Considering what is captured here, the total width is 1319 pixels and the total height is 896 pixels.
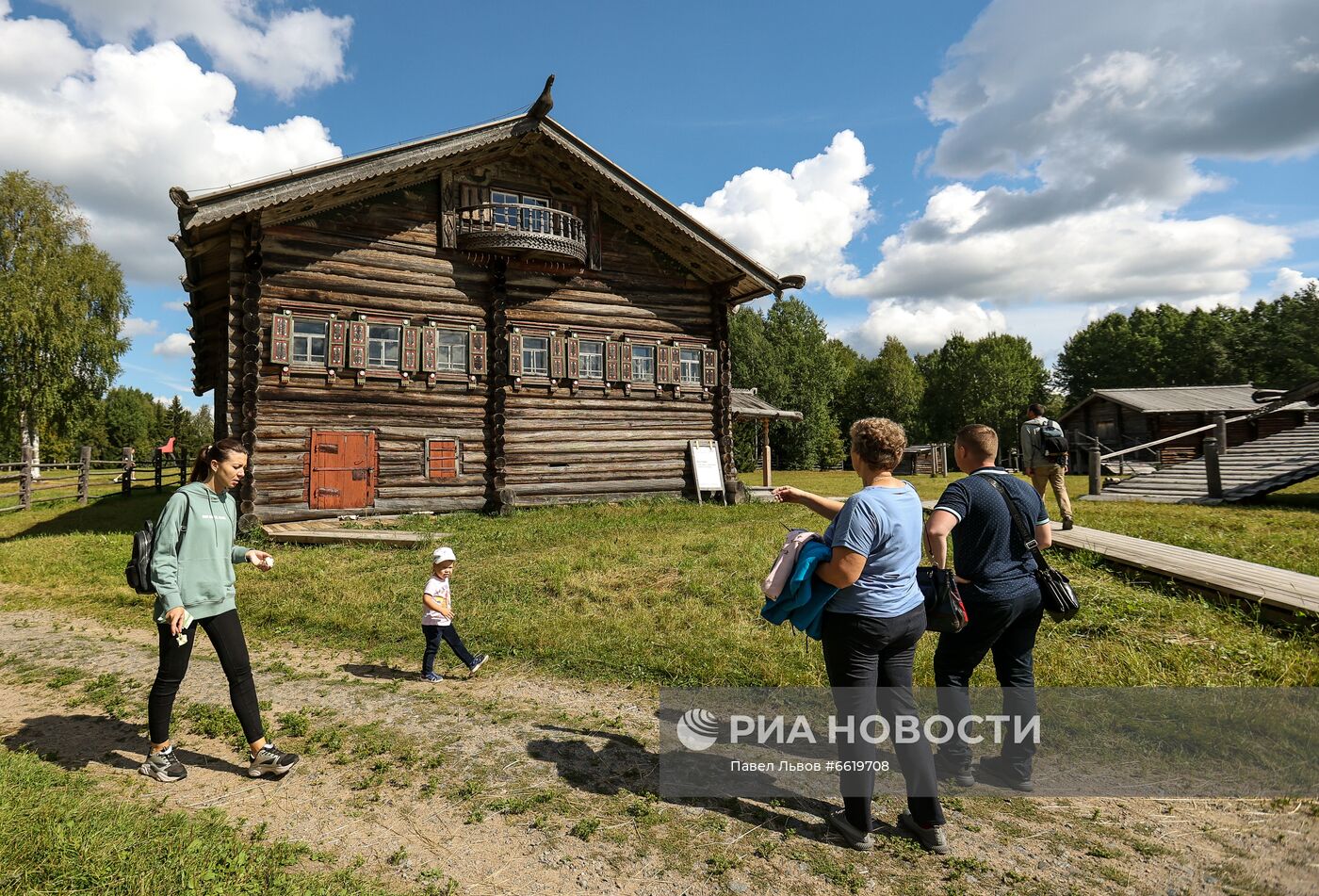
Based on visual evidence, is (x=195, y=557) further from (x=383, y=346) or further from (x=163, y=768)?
(x=383, y=346)

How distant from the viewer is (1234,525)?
434 inches

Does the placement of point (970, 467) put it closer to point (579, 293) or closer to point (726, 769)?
point (726, 769)

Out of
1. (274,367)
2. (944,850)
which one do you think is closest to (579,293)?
(274,367)

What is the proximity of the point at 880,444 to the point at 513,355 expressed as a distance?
45.4 ft

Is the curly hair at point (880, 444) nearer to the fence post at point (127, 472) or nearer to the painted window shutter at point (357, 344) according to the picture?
the painted window shutter at point (357, 344)

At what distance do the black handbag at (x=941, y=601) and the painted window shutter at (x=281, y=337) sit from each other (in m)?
14.5

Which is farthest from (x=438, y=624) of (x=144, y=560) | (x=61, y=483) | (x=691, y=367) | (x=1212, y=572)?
(x=61, y=483)

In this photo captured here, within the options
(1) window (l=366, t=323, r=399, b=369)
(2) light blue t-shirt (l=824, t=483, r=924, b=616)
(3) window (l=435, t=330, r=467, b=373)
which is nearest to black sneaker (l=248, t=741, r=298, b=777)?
(2) light blue t-shirt (l=824, t=483, r=924, b=616)

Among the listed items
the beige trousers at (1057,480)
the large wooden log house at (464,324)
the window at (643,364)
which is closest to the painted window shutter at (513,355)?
the large wooden log house at (464,324)

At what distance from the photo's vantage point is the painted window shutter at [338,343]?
47.0ft

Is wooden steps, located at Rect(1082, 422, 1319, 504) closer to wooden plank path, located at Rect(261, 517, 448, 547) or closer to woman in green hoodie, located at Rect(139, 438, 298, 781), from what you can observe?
wooden plank path, located at Rect(261, 517, 448, 547)

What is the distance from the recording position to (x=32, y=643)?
7.29m

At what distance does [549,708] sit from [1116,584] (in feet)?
22.1

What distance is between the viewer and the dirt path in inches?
122
